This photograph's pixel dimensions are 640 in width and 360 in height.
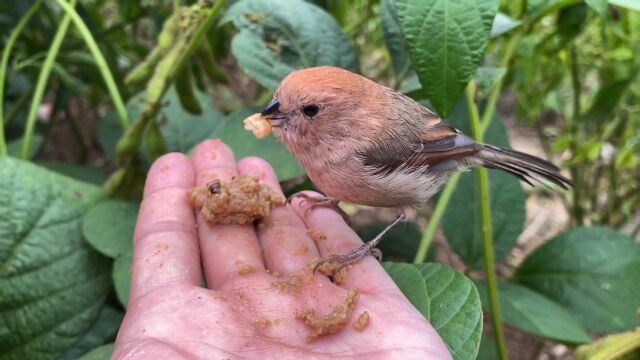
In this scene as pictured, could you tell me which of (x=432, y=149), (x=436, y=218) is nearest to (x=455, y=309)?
(x=436, y=218)

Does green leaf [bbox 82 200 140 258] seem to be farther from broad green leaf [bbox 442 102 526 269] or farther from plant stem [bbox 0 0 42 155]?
broad green leaf [bbox 442 102 526 269]

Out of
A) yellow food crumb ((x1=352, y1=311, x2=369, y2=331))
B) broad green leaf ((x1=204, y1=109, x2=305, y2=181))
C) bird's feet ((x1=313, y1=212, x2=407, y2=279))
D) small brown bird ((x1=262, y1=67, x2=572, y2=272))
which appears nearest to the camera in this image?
yellow food crumb ((x1=352, y1=311, x2=369, y2=331))

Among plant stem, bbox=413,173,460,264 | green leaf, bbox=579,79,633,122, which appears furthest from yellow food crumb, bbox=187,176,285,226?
green leaf, bbox=579,79,633,122

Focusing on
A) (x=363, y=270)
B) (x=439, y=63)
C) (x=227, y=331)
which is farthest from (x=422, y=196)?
(x=227, y=331)

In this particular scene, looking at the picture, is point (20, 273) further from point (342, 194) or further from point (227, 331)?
point (342, 194)

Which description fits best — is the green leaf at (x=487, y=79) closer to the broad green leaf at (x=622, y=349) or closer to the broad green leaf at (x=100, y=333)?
the broad green leaf at (x=622, y=349)

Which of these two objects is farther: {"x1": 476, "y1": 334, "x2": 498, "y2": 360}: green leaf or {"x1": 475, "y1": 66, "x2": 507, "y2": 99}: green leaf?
{"x1": 476, "y1": 334, "x2": 498, "y2": 360}: green leaf

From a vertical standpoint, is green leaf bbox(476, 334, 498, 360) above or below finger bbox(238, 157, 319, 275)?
below
